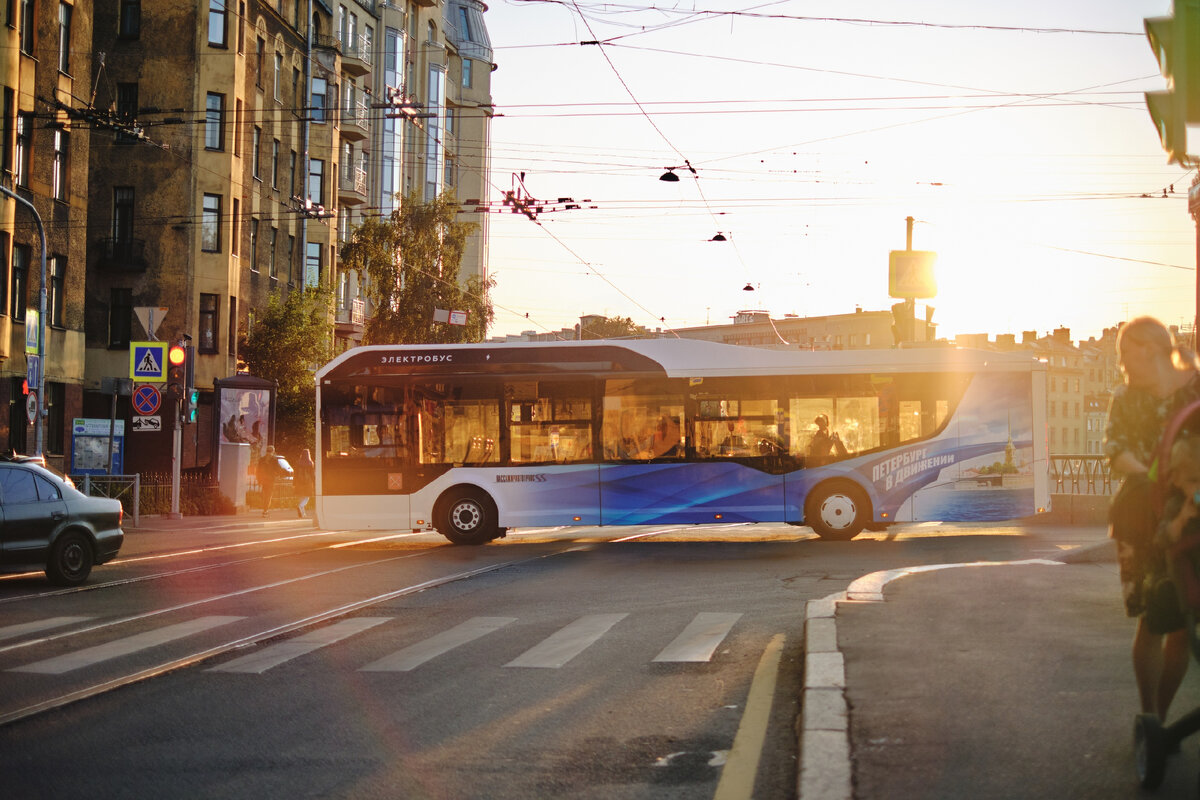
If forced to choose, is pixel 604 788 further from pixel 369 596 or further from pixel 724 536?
pixel 724 536

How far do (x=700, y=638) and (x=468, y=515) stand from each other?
11572mm

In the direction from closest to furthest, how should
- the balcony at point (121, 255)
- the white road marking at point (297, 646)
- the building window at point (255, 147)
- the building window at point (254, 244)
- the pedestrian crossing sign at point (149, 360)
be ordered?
the white road marking at point (297, 646) < the pedestrian crossing sign at point (149, 360) < the balcony at point (121, 255) < the building window at point (255, 147) < the building window at point (254, 244)

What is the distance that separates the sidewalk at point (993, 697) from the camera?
18.5ft

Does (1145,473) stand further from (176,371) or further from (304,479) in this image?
(304,479)

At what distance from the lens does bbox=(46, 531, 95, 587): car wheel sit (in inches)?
617

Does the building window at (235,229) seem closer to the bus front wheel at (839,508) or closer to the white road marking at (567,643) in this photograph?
the bus front wheel at (839,508)

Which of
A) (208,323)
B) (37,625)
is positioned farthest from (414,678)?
(208,323)

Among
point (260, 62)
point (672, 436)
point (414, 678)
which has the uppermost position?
point (260, 62)

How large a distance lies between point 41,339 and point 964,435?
17.4m

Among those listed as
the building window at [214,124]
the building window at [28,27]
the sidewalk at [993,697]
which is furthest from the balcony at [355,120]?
the sidewalk at [993,697]

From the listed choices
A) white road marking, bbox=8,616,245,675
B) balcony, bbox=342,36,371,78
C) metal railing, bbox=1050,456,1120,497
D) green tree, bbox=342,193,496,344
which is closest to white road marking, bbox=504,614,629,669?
white road marking, bbox=8,616,245,675

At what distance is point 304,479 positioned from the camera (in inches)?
1369

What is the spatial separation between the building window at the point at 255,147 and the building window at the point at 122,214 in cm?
433

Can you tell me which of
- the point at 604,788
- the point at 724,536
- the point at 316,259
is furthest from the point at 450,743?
the point at 316,259
